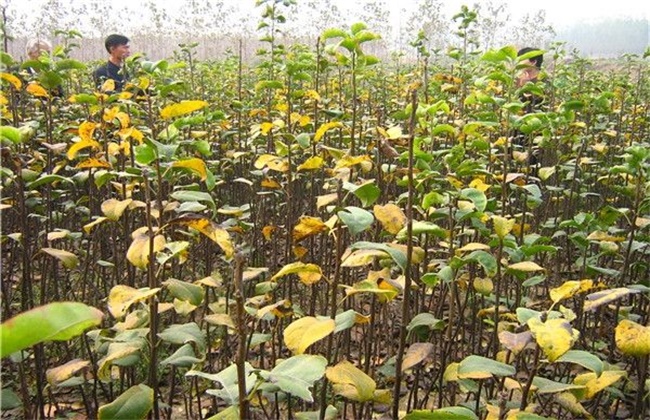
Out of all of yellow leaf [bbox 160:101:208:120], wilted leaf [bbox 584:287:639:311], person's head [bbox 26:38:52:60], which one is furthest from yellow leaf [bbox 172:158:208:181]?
person's head [bbox 26:38:52:60]

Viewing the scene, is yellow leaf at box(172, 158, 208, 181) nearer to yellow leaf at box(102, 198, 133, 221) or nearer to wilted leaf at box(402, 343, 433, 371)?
yellow leaf at box(102, 198, 133, 221)

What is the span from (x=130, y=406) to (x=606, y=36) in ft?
167

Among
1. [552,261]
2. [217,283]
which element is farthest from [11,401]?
[552,261]

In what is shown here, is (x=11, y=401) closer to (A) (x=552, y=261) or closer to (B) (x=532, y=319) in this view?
(B) (x=532, y=319)

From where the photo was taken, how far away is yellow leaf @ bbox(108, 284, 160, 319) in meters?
1.27

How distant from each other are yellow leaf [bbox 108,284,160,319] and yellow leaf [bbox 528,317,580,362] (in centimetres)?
81

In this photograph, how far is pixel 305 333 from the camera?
1.21 m

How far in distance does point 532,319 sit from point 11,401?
1525 millimetres

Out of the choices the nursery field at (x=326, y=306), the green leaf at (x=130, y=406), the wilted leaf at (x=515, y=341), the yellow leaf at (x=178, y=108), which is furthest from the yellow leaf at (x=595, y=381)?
the yellow leaf at (x=178, y=108)

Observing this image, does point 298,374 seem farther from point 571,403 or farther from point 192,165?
point 571,403

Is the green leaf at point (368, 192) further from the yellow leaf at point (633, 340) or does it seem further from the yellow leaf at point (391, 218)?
the yellow leaf at point (633, 340)

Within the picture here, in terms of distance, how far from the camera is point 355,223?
4.29ft

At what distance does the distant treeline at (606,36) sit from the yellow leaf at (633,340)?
4102cm

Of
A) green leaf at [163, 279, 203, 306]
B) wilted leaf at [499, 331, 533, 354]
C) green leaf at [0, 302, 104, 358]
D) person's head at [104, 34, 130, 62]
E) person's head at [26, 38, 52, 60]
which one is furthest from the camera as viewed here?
person's head at [104, 34, 130, 62]
